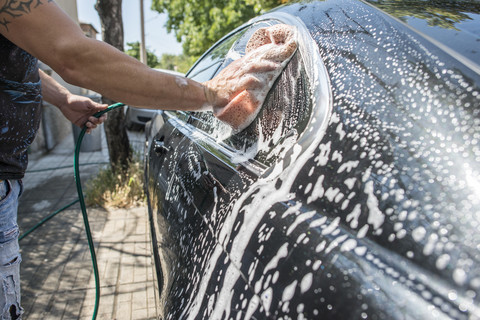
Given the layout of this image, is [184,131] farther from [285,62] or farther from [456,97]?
[456,97]

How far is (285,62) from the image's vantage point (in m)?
1.28

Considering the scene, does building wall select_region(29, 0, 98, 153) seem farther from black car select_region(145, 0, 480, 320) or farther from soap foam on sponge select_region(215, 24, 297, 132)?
black car select_region(145, 0, 480, 320)

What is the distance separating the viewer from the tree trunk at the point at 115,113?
4203 millimetres

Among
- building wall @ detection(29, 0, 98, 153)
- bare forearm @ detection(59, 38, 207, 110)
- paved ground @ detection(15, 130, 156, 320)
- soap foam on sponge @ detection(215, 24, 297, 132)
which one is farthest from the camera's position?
building wall @ detection(29, 0, 98, 153)

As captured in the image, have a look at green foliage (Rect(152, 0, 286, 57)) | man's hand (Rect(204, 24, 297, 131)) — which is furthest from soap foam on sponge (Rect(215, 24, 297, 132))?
green foliage (Rect(152, 0, 286, 57))

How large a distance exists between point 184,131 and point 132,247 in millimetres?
1653

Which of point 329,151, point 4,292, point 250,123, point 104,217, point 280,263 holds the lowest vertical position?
point 104,217

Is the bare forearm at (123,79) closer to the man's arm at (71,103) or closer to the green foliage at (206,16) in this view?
the man's arm at (71,103)

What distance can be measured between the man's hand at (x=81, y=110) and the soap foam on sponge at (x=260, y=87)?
1.07 m

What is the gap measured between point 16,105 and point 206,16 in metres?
11.7

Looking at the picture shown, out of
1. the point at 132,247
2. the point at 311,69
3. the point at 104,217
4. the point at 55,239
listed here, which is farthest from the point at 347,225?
the point at 104,217

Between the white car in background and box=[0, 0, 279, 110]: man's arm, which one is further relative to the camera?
the white car in background

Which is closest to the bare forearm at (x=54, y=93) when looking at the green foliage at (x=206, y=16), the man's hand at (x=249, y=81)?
the man's hand at (x=249, y=81)

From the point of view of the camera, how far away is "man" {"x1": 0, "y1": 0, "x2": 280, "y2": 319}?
1.11 meters
